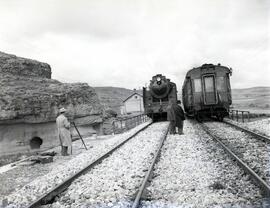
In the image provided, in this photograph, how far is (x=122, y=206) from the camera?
5656 mm

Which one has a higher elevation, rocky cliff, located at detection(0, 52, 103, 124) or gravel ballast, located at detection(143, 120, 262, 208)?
rocky cliff, located at detection(0, 52, 103, 124)

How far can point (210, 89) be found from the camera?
2177 cm

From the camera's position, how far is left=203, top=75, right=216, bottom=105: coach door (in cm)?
2158

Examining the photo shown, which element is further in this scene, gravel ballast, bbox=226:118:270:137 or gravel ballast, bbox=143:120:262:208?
gravel ballast, bbox=226:118:270:137

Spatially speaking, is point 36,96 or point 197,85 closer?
point 197,85

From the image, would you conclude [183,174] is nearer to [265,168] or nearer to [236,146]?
[265,168]

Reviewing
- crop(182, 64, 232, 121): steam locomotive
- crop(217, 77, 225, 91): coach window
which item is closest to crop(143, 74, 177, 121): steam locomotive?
crop(182, 64, 232, 121): steam locomotive

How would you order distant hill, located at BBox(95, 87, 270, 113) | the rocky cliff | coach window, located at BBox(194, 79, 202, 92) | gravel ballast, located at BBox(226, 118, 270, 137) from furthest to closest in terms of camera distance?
distant hill, located at BBox(95, 87, 270, 113), the rocky cliff, coach window, located at BBox(194, 79, 202, 92), gravel ballast, located at BBox(226, 118, 270, 137)

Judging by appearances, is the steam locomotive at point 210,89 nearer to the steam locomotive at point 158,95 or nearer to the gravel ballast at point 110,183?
the steam locomotive at point 158,95

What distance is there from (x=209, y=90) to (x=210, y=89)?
0.29 ft

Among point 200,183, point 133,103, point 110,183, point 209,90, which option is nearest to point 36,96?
point 209,90

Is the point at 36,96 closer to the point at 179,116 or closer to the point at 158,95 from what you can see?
the point at 158,95

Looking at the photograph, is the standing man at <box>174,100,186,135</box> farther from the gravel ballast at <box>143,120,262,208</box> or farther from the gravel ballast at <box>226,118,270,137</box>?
the gravel ballast at <box>143,120,262,208</box>

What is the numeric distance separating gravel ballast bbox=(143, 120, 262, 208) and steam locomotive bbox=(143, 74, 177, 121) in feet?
51.5
